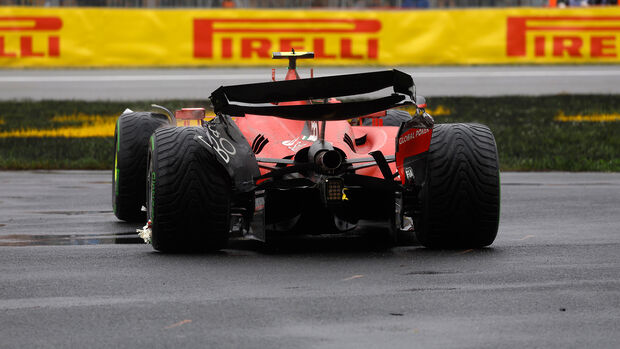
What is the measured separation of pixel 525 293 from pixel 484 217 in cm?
153

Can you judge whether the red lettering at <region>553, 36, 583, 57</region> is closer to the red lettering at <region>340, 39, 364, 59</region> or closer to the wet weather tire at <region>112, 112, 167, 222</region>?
the red lettering at <region>340, 39, 364, 59</region>

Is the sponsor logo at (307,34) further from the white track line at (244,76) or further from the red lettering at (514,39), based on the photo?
the red lettering at (514,39)

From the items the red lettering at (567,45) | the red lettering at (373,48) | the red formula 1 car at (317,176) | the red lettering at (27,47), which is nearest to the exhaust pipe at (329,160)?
the red formula 1 car at (317,176)

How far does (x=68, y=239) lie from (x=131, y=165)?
1.20 m

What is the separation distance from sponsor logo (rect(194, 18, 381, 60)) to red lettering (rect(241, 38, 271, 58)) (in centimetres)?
3

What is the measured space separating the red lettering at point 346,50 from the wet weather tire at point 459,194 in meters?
20.1

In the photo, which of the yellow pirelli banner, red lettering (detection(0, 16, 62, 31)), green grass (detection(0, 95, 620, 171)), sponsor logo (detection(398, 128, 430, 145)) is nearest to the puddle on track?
sponsor logo (detection(398, 128, 430, 145))

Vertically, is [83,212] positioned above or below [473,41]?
below

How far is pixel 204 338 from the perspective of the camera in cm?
607

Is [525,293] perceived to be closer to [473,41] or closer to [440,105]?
[440,105]

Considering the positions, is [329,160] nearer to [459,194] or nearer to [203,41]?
[459,194]

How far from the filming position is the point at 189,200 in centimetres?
855

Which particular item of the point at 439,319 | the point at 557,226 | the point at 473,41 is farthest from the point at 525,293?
the point at 473,41

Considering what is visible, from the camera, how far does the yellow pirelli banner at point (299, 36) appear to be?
2858 centimetres
